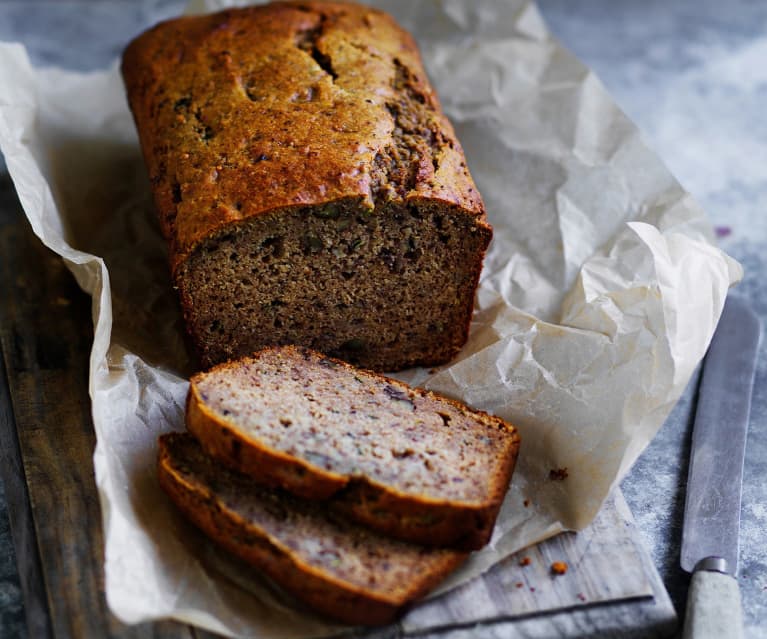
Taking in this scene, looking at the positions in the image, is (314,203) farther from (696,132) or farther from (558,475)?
(696,132)

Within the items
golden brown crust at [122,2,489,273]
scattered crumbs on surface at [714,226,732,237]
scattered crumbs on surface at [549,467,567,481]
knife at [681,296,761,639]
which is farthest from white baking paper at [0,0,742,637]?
scattered crumbs on surface at [714,226,732,237]

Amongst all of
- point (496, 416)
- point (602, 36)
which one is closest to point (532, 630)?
point (496, 416)

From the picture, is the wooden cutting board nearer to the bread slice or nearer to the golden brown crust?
the bread slice

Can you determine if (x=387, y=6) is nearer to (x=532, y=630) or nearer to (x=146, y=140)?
(x=146, y=140)

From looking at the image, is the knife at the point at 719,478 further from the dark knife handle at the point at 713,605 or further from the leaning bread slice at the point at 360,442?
the leaning bread slice at the point at 360,442

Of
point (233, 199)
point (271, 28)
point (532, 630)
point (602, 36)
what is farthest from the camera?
point (602, 36)

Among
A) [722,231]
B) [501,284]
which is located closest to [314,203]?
[501,284]

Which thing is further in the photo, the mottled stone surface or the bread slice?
the mottled stone surface
